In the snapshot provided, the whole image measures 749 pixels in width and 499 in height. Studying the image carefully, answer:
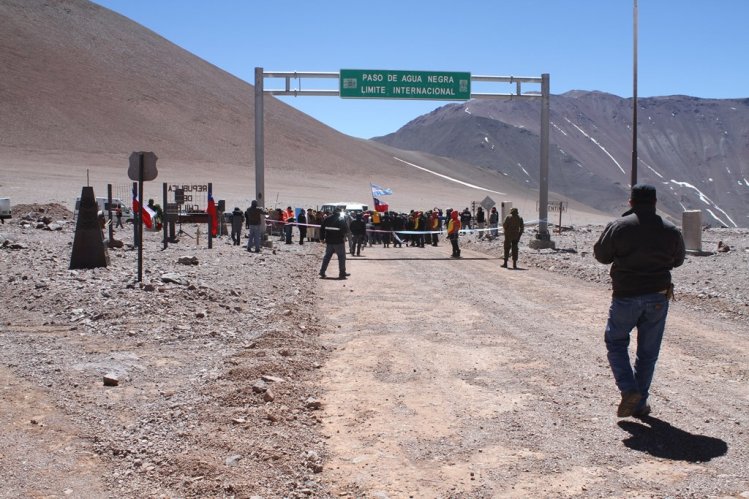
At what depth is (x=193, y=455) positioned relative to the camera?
224 inches

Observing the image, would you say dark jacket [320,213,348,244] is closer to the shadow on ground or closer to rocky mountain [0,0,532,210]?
the shadow on ground

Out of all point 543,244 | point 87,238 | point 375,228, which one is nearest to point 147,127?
point 375,228

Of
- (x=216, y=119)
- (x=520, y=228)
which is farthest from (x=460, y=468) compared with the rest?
(x=216, y=119)

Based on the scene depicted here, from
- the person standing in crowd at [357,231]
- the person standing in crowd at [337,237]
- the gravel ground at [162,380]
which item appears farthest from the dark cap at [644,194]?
the person standing in crowd at [357,231]

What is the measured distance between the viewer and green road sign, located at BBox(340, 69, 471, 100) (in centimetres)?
3123

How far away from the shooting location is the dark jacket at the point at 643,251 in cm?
628

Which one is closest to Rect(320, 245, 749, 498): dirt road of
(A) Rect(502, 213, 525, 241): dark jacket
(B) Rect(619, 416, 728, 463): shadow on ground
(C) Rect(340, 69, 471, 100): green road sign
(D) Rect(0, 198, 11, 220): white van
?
(B) Rect(619, 416, 728, 463): shadow on ground

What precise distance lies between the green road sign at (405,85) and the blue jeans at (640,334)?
2560 cm

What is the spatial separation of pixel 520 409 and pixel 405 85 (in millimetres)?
25637

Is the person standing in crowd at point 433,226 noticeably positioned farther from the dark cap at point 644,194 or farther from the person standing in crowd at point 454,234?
the dark cap at point 644,194

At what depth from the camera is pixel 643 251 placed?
20.6ft

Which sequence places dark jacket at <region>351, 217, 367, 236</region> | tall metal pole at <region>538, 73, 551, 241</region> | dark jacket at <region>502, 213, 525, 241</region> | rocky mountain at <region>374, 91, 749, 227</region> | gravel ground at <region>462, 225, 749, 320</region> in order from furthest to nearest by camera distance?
rocky mountain at <region>374, 91, 749, 227</region>, tall metal pole at <region>538, 73, 551, 241</region>, dark jacket at <region>351, 217, 367, 236</region>, dark jacket at <region>502, 213, 525, 241</region>, gravel ground at <region>462, 225, 749, 320</region>

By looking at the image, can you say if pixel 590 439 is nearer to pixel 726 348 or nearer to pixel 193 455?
pixel 193 455

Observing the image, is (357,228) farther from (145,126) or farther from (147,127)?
(145,126)
